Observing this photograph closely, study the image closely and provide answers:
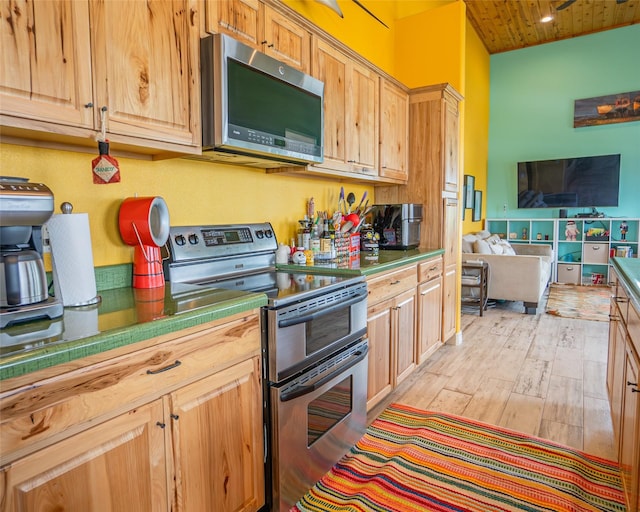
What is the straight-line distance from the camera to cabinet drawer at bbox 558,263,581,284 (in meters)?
6.63

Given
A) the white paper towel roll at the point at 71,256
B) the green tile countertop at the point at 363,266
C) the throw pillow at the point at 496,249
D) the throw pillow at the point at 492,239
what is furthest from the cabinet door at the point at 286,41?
the throw pillow at the point at 492,239

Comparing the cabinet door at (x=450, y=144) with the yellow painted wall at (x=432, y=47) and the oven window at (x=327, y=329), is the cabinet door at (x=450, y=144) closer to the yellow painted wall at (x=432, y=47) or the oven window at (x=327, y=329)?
the yellow painted wall at (x=432, y=47)

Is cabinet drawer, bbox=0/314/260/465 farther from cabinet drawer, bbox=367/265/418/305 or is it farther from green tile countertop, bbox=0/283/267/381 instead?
cabinet drawer, bbox=367/265/418/305

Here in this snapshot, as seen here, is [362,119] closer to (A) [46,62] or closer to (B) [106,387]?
(A) [46,62]

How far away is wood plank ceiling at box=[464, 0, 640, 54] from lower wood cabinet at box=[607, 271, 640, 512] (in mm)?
5024

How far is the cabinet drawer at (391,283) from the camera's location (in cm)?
217

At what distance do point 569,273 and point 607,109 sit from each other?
8.63 ft

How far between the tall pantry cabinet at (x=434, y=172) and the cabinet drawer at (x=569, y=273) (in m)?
4.36

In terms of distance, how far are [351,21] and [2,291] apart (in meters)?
2.96

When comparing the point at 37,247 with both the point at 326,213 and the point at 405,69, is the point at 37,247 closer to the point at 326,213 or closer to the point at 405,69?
the point at 326,213

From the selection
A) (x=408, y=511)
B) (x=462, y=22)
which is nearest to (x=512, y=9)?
(x=462, y=22)

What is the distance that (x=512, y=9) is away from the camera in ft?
18.4

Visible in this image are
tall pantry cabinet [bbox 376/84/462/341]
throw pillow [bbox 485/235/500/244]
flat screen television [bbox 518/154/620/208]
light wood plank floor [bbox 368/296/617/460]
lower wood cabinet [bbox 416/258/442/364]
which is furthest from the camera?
flat screen television [bbox 518/154/620/208]

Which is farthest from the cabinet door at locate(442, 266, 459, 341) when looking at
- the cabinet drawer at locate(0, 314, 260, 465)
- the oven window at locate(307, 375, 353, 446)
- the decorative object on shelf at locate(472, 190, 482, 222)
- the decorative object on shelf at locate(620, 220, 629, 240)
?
the decorative object on shelf at locate(620, 220, 629, 240)
